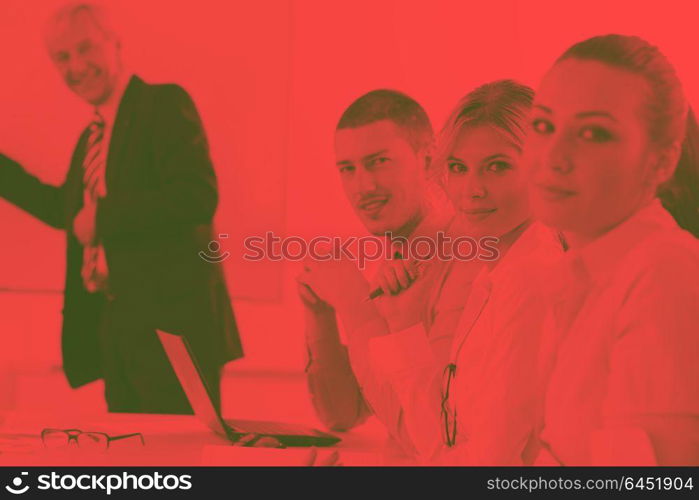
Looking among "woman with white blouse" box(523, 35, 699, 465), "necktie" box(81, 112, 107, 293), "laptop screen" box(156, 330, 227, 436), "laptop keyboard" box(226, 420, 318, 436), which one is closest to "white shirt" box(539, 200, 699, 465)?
"woman with white blouse" box(523, 35, 699, 465)

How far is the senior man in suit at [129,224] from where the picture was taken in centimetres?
251

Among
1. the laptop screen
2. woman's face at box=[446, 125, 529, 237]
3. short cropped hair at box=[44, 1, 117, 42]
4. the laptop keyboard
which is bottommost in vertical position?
the laptop keyboard

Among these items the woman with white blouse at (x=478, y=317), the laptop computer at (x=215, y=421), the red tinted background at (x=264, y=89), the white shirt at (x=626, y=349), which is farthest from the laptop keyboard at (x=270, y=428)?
the white shirt at (x=626, y=349)

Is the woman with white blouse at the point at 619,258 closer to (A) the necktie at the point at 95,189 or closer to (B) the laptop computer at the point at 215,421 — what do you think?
(B) the laptop computer at the point at 215,421

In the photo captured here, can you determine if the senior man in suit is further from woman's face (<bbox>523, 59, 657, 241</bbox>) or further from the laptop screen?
woman's face (<bbox>523, 59, 657, 241</bbox>)

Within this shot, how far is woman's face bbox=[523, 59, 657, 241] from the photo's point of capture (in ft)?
7.60

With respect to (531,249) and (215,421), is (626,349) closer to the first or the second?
(531,249)

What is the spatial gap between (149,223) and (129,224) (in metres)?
0.06

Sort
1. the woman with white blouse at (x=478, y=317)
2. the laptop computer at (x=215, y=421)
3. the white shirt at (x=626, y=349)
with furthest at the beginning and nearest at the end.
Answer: the laptop computer at (x=215, y=421) → the woman with white blouse at (x=478, y=317) → the white shirt at (x=626, y=349)

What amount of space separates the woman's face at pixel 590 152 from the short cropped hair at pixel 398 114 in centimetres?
30

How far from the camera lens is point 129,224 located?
2529 millimetres

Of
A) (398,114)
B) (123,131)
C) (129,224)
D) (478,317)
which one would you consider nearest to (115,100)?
(123,131)

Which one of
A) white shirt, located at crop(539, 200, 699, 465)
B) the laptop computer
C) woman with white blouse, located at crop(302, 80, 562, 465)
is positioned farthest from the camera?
the laptop computer

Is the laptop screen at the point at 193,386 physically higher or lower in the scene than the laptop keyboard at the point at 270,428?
higher
